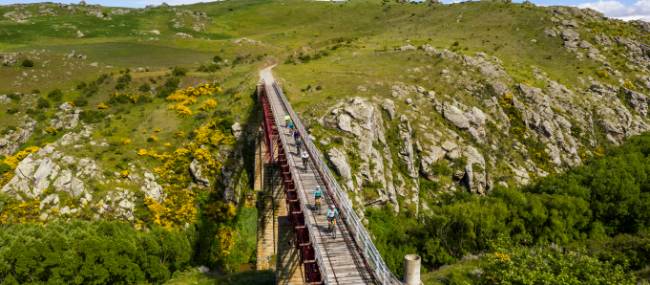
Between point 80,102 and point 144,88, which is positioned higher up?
point 144,88

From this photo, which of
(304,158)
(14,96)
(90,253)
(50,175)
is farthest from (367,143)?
(14,96)

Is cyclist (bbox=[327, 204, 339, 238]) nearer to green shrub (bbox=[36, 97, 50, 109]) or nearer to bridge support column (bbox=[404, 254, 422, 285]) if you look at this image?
bridge support column (bbox=[404, 254, 422, 285])

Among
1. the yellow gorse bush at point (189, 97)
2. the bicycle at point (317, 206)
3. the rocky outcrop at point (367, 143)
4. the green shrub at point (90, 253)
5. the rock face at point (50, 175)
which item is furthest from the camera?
the yellow gorse bush at point (189, 97)

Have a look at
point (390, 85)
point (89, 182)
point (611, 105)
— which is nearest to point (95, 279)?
point (89, 182)

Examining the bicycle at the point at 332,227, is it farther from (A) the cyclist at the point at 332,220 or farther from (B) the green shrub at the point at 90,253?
(B) the green shrub at the point at 90,253

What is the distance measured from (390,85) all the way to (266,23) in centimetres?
11550

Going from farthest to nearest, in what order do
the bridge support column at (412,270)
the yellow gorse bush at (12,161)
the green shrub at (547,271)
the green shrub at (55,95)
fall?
the green shrub at (55,95) → the yellow gorse bush at (12,161) → the green shrub at (547,271) → the bridge support column at (412,270)

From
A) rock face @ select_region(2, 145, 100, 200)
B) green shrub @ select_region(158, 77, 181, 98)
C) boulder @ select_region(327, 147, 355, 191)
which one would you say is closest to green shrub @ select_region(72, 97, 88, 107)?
green shrub @ select_region(158, 77, 181, 98)

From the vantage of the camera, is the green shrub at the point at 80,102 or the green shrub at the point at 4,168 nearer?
the green shrub at the point at 4,168

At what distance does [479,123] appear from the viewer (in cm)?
6544

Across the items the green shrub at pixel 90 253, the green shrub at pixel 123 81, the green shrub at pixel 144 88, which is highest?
the green shrub at pixel 123 81

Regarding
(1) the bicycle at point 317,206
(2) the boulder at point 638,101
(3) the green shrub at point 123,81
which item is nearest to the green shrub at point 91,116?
(3) the green shrub at point 123,81

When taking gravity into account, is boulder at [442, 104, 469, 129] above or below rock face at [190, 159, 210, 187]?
above

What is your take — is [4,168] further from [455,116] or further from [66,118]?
[455,116]
